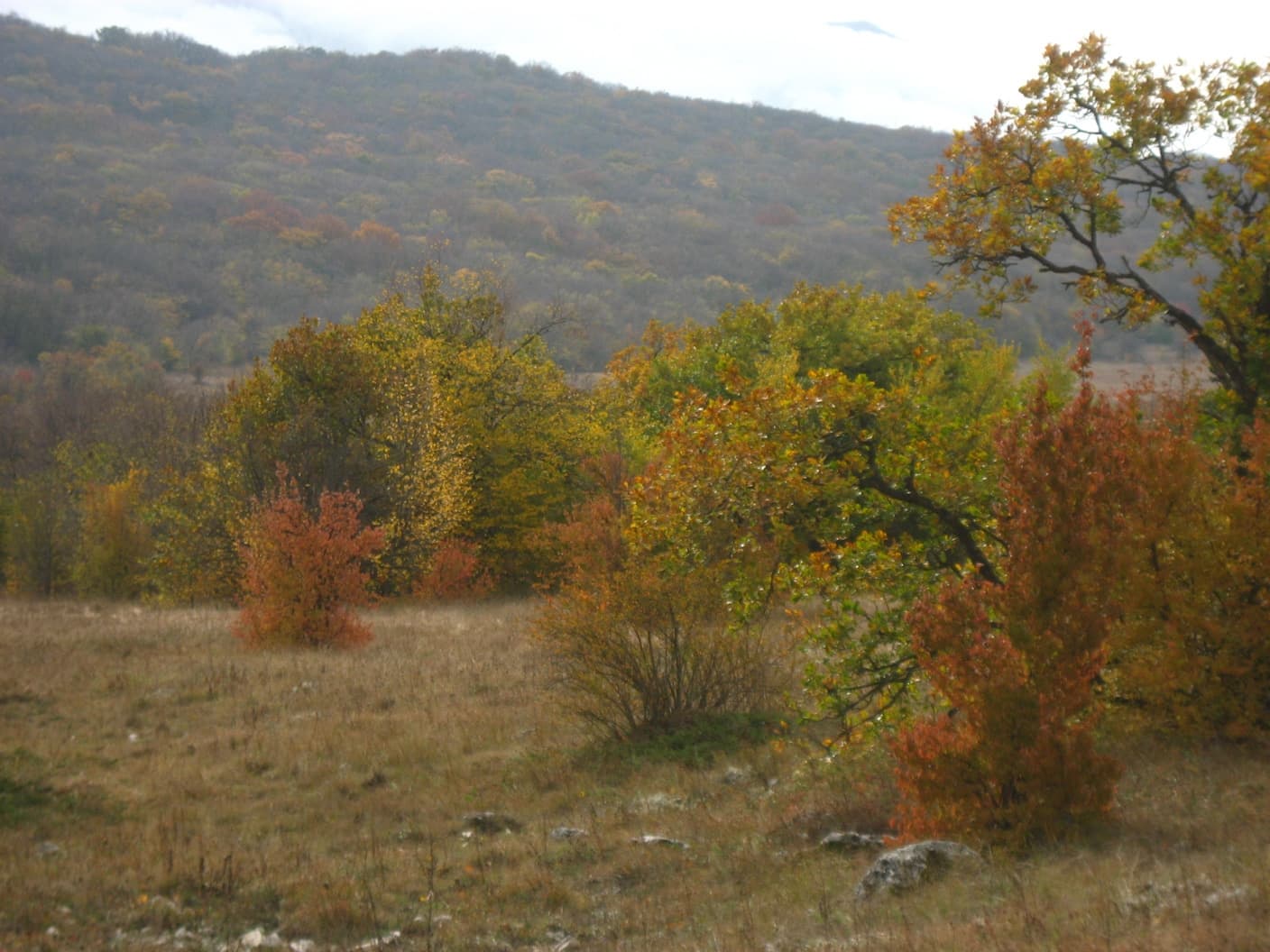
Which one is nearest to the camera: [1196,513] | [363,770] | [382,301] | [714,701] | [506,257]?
[1196,513]

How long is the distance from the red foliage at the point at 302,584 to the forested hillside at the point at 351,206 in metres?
17.5

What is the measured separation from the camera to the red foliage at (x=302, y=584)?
21531mm

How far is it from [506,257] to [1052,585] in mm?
118650

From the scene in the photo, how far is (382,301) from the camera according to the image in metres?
38.2

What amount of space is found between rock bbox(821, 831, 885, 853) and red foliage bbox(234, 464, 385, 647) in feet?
46.7

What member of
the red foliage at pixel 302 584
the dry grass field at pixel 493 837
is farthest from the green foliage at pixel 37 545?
the dry grass field at pixel 493 837

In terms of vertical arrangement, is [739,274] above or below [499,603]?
above

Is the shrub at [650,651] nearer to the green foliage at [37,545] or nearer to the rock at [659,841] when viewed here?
the rock at [659,841]

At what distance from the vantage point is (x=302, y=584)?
2162 cm

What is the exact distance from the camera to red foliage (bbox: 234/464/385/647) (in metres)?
21.5

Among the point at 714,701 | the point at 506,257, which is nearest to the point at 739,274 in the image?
the point at 506,257

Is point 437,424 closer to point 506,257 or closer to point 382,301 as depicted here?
point 382,301

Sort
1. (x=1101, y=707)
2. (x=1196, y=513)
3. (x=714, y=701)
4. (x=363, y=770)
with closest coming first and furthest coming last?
(x=1101, y=707) < (x=1196, y=513) < (x=363, y=770) < (x=714, y=701)

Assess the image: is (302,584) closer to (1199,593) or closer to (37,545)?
(1199,593)
